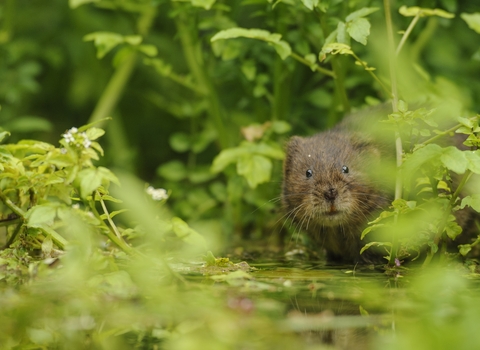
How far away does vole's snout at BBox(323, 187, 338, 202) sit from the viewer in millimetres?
3891

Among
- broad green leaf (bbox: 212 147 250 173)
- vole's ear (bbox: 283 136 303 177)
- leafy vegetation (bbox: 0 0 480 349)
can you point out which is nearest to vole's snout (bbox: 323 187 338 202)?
leafy vegetation (bbox: 0 0 480 349)

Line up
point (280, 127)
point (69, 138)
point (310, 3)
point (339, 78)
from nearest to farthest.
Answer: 1. point (69, 138)
2. point (310, 3)
3. point (339, 78)
4. point (280, 127)

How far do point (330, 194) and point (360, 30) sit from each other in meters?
0.98

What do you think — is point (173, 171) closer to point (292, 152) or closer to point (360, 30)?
point (292, 152)

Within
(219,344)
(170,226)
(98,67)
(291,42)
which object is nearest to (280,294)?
(170,226)

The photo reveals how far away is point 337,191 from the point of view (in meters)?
3.92

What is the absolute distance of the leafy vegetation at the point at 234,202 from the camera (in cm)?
237

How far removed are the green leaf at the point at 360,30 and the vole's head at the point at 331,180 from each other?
3.07 ft

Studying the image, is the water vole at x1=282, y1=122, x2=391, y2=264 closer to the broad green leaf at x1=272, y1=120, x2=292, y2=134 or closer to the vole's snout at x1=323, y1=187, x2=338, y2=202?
the vole's snout at x1=323, y1=187, x2=338, y2=202

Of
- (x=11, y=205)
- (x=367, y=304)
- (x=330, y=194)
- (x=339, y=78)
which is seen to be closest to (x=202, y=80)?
(x=339, y=78)

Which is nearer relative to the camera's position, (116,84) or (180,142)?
(180,142)

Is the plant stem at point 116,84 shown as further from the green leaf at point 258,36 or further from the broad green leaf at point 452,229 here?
the broad green leaf at point 452,229

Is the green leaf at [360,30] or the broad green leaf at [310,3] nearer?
the green leaf at [360,30]

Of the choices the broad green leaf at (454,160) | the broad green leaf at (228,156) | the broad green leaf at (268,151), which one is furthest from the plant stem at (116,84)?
the broad green leaf at (454,160)
